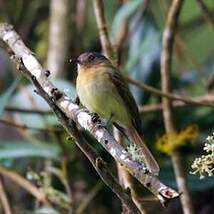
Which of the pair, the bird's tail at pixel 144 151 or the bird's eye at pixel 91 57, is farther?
the bird's eye at pixel 91 57

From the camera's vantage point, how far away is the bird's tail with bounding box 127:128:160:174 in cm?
196

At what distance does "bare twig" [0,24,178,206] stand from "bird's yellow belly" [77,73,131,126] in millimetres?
472

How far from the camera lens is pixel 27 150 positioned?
2789 millimetres

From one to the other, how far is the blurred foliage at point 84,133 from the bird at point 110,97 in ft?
0.72

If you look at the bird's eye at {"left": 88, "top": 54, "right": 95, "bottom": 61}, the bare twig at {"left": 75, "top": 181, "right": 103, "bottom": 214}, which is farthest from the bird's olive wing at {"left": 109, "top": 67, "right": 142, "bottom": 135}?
the bare twig at {"left": 75, "top": 181, "right": 103, "bottom": 214}

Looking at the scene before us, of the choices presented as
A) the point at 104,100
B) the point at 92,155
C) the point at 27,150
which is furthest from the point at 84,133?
the point at 92,155

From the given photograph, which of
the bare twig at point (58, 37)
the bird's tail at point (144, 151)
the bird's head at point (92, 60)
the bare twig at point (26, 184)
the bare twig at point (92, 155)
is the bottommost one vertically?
the bare twig at point (92, 155)

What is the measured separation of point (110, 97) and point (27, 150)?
0.56 m

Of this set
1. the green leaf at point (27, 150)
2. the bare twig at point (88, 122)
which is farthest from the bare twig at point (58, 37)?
the bare twig at point (88, 122)

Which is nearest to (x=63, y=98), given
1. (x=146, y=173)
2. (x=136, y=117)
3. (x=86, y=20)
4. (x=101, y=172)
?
(x=101, y=172)

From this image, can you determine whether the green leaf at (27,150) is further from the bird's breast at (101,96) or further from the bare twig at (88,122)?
the bare twig at (88,122)

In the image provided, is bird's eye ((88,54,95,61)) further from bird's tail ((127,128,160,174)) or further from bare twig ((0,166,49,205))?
bare twig ((0,166,49,205))

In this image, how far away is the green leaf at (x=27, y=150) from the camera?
9.04ft

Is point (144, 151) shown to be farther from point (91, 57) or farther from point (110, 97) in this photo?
point (91, 57)
